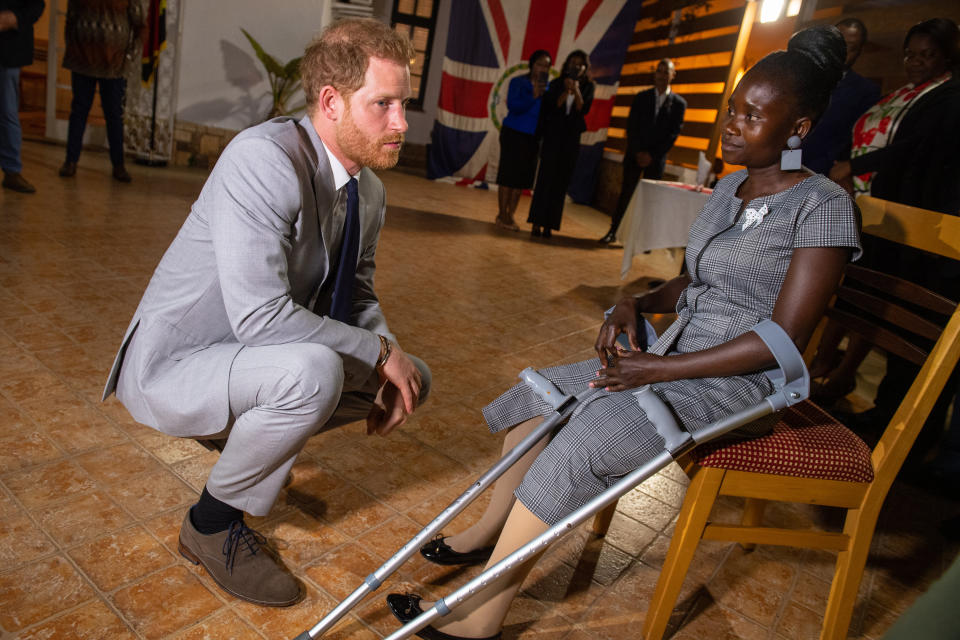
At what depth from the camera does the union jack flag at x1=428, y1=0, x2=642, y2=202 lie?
32.3 ft

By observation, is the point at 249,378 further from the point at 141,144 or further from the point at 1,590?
the point at 141,144

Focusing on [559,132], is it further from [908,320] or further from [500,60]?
[908,320]

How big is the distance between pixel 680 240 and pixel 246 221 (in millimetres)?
3924

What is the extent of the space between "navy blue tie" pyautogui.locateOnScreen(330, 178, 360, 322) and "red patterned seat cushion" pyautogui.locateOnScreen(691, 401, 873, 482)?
36.0 inches

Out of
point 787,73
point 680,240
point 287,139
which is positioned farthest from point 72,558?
point 680,240

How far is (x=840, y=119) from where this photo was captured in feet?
11.9

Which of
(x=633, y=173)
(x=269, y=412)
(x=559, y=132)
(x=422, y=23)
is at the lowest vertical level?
(x=269, y=412)

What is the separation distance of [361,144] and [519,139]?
5958 mm

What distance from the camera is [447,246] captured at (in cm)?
568

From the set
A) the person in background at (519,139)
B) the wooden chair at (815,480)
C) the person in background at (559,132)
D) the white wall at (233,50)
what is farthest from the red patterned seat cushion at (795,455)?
the white wall at (233,50)

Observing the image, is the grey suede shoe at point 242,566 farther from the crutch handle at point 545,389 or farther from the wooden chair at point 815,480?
the wooden chair at point 815,480

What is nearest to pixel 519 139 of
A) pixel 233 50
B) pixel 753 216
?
pixel 233 50

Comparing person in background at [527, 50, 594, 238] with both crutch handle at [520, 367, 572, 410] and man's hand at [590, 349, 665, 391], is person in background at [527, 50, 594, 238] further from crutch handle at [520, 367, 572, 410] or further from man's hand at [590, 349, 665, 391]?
man's hand at [590, 349, 665, 391]

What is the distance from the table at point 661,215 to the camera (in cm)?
467
